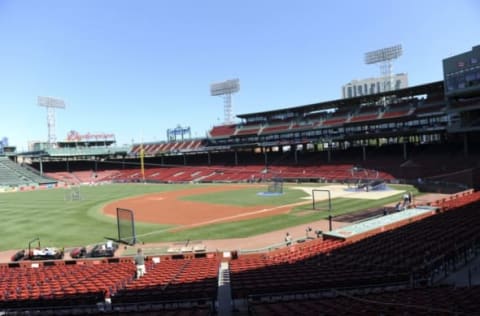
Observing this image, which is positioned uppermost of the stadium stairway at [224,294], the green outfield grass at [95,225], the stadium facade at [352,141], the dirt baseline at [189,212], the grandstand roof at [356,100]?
the grandstand roof at [356,100]

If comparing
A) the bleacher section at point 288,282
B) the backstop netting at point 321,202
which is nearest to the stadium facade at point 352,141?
the backstop netting at point 321,202

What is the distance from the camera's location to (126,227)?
32250mm

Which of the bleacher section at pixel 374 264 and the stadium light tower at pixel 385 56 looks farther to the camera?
the stadium light tower at pixel 385 56

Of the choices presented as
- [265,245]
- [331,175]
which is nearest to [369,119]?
[331,175]

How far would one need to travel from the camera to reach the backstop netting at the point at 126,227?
28.6m

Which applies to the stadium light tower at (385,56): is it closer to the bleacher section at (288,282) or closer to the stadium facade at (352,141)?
the stadium facade at (352,141)

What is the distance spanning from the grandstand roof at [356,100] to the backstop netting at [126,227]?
53.8 metres

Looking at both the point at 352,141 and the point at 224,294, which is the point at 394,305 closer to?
the point at 224,294

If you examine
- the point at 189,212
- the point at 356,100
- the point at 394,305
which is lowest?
the point at 189,212

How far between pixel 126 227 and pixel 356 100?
58.8m

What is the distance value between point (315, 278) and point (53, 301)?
9.79 metres

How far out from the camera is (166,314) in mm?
10758

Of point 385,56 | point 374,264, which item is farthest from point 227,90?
point 374,264

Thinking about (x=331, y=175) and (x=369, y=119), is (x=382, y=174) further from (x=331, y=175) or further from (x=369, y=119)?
(x=369, y=119)
